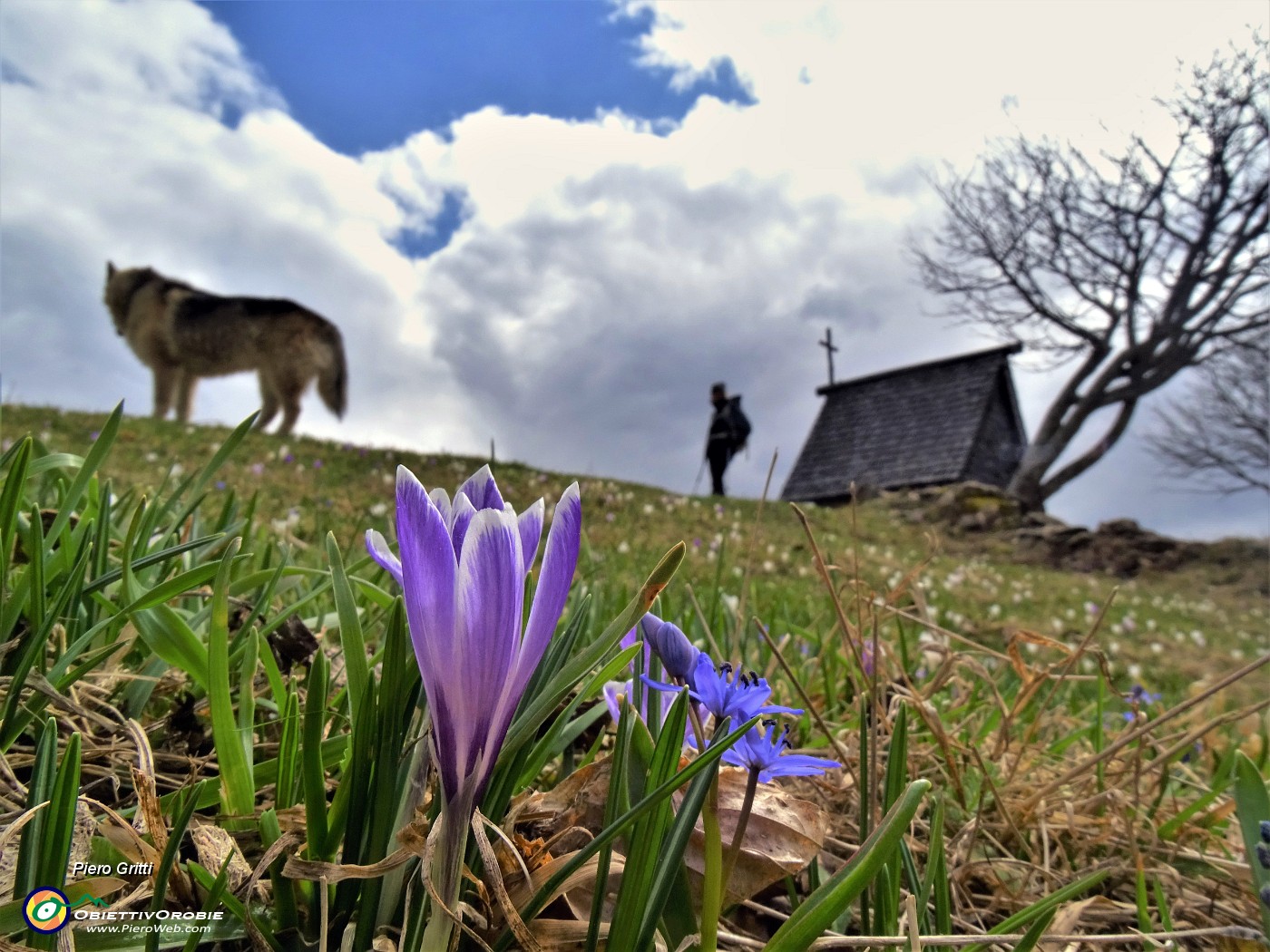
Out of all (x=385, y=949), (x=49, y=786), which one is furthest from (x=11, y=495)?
(x=385, y=949)

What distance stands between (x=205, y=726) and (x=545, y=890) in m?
0.77

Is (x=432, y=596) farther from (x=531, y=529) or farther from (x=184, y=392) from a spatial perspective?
(x=184, y=392)

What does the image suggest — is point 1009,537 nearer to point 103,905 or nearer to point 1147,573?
point 1147,573

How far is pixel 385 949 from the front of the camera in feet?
2.18

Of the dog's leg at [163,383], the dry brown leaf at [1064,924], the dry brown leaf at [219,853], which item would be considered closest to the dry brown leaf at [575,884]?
the dry brown leaf at [219,853]

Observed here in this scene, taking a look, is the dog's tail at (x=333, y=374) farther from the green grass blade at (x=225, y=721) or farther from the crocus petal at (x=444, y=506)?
the crocus petal at (x=444, y=506)

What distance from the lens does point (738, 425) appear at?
19297 mm

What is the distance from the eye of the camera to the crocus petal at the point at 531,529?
25.2 inches

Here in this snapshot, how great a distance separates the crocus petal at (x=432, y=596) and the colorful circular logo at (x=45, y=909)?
383 millimetres

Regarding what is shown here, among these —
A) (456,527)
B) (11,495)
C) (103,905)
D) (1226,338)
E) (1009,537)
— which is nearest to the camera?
(456,527)

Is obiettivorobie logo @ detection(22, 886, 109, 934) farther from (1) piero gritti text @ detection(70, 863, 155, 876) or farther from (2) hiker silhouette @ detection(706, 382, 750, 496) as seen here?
(2) hiker silhouette @ detection(706, 382, 750, 496)

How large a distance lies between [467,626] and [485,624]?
12 mm

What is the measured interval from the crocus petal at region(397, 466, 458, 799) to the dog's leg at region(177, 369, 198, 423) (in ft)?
55.9

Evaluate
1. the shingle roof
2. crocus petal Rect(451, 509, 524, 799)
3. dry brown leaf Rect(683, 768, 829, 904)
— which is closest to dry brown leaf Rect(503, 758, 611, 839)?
dry brown leaf Rect(683, 768, 829, 904)
